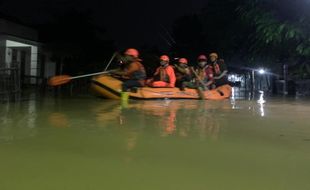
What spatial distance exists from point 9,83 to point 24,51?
14.5 metres

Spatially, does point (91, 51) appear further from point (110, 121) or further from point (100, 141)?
point (100, 141)

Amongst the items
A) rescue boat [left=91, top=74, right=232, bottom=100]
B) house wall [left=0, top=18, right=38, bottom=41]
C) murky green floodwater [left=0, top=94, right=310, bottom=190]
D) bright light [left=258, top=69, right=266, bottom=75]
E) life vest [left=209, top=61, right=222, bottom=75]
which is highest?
house wall [left=0, top=18, right=38, bottom=41]

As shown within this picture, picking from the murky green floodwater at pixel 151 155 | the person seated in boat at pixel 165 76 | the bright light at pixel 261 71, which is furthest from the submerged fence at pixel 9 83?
the bright light at pixel 261 71

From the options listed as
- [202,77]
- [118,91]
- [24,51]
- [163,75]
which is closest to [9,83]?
[118,91]

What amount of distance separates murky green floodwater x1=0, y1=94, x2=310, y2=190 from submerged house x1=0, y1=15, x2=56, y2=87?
58.0 ft

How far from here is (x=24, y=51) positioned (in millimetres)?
28797

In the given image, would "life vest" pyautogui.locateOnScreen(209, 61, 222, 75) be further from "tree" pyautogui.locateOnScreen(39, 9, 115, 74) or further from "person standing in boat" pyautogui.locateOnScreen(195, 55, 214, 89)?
Result: "tree" pyautogui.locateOnScreen(39, 9, 115, 74)

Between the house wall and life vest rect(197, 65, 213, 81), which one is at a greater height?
the house wall

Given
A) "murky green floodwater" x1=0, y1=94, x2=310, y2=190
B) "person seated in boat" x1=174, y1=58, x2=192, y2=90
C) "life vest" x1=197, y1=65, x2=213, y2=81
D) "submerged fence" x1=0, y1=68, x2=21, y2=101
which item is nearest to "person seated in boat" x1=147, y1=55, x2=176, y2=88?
"person seated in boat" x1=174, y1=58, x2=192, y2=90

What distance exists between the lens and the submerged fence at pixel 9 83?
46.1ft

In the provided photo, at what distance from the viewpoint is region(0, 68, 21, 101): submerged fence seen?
1405 centimetres

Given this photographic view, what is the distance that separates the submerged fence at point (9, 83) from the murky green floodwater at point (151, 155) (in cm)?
584

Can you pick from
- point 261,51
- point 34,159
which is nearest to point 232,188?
point 34,159

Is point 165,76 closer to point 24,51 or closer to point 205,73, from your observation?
point 205,73
